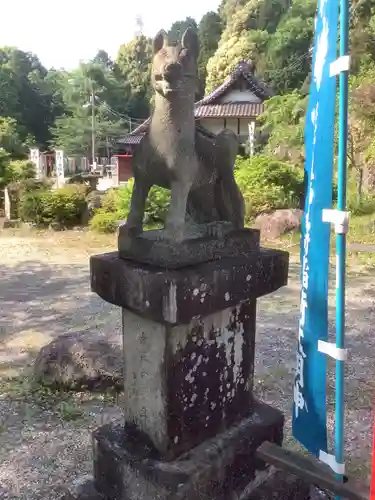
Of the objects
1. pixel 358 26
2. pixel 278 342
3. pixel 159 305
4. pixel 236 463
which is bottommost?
pixel 278 342

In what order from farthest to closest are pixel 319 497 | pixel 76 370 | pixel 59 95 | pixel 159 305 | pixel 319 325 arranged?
pixel 59 95 < pixel 76 370 < pixel 319 497 < pixel 319 325 < pixel 159 305

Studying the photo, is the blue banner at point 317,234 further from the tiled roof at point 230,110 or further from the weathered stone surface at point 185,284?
the tiled roof at point 230,110

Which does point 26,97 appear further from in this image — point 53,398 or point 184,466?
point 184,466

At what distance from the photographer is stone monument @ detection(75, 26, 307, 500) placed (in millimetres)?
1756

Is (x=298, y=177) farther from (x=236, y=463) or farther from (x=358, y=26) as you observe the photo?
(x=236, y=463)

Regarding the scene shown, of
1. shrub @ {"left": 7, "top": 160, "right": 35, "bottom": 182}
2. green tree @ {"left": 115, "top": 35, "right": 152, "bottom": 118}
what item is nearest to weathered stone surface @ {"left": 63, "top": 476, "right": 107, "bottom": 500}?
shrub @ {"left": 7, "top": 160, "right": 35, "bottom": 182}

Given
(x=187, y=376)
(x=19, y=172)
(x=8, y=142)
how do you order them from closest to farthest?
(x=187, y=376), (x=19, y=172), (x=8, y=142)

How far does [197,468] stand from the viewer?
72.7 inches

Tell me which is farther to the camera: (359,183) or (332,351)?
(359,183)

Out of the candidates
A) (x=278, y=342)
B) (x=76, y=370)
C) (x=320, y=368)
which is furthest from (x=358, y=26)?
(x=320, y=368)

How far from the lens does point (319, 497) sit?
233 cm

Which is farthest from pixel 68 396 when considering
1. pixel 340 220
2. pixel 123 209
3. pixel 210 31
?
pixel 210 31

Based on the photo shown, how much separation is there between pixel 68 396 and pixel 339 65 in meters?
3.21

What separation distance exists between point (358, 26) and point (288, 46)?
1467 cm
